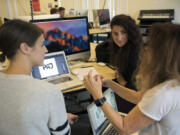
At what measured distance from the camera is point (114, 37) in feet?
5.94

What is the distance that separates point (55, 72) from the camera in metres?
1.54

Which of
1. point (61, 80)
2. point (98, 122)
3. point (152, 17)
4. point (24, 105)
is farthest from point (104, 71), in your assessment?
point (152, 17)

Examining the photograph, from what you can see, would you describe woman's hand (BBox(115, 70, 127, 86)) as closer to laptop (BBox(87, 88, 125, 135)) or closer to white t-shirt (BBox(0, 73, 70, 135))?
laptop (BBox(87, 88, 125, 135))

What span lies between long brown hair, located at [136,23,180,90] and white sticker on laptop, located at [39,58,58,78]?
2.87 feet

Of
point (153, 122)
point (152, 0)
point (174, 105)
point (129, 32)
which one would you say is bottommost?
point (153, 122)

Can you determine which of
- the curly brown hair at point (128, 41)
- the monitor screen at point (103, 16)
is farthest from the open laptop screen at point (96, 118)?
the monitor screen at point (103, 16)

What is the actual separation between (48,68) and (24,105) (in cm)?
81

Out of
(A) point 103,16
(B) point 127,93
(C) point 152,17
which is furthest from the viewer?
(C) point 152,17

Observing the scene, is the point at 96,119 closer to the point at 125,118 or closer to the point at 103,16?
the point at 125,118

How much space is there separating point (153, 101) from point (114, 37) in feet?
3.73

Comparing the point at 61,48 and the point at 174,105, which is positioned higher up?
the point at 61,48

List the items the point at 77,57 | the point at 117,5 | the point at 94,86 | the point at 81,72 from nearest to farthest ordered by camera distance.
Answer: the point at 94,86 → the point at 81,72 → the point at 77,57 → the point at 117,5

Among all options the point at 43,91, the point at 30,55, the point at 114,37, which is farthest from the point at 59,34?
the point at 43,91

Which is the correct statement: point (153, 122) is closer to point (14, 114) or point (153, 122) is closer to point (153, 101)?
point (153, 101)
